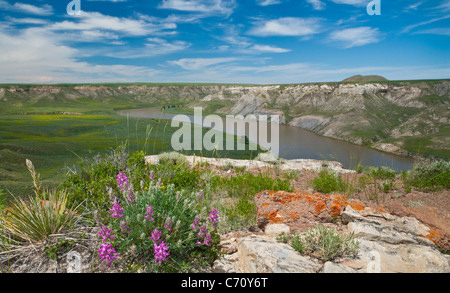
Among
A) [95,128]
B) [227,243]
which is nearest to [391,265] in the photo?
[227,243]

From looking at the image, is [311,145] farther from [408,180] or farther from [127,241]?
[127,241]

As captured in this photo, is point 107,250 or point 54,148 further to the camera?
point 54,148

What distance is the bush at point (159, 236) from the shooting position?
2.92m

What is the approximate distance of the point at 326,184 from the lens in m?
7.11

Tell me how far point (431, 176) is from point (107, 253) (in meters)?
10.1

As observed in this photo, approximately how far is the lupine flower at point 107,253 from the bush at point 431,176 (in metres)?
8.59

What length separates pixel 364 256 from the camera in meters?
3.20

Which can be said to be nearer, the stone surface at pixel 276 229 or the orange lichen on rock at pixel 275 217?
the stone surface at pixel 276 229

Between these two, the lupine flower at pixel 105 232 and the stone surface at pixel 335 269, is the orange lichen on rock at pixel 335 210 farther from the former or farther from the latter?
the lupine flower at pixel 105 232

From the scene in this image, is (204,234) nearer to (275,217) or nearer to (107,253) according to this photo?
(107,253)
